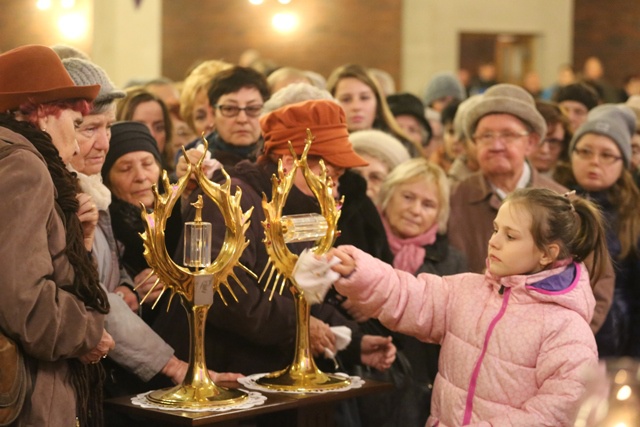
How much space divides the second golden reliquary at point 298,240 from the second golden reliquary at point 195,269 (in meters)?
0.15

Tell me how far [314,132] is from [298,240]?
22.8 inches

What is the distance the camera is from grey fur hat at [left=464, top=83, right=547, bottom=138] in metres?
5.09

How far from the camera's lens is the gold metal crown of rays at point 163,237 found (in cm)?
302

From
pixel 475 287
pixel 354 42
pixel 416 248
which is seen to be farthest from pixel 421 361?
pixel 354 42

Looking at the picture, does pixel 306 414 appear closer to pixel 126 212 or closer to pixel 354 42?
pixel 126 212

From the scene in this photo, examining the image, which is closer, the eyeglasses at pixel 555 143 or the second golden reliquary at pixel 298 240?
the second golden reliquary at pixel 298 240

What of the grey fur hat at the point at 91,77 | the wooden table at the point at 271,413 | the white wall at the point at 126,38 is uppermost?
the white wall at the point at 126,38

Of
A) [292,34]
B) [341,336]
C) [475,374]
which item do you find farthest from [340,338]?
[292,34]

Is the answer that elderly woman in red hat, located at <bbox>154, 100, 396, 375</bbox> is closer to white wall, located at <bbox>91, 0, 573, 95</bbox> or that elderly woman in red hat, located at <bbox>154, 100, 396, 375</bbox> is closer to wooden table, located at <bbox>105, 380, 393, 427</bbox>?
wooden table, located at <bbox>105, 380, 393, 427</bbox>

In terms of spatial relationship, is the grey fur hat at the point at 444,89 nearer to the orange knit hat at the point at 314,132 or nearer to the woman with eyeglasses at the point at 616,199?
the woman with eyeglasses at the point at 616,199

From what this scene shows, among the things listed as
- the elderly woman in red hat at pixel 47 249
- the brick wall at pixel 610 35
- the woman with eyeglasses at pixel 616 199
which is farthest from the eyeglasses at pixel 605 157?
the brick wall at pixel 610 35

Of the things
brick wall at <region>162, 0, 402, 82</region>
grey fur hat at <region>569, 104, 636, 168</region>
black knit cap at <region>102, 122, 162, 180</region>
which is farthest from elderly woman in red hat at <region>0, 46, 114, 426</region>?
brick wall at <region>162, 0, 402, 82</region>

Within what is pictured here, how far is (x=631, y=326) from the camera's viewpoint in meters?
5.27

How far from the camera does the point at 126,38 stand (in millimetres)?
10531
